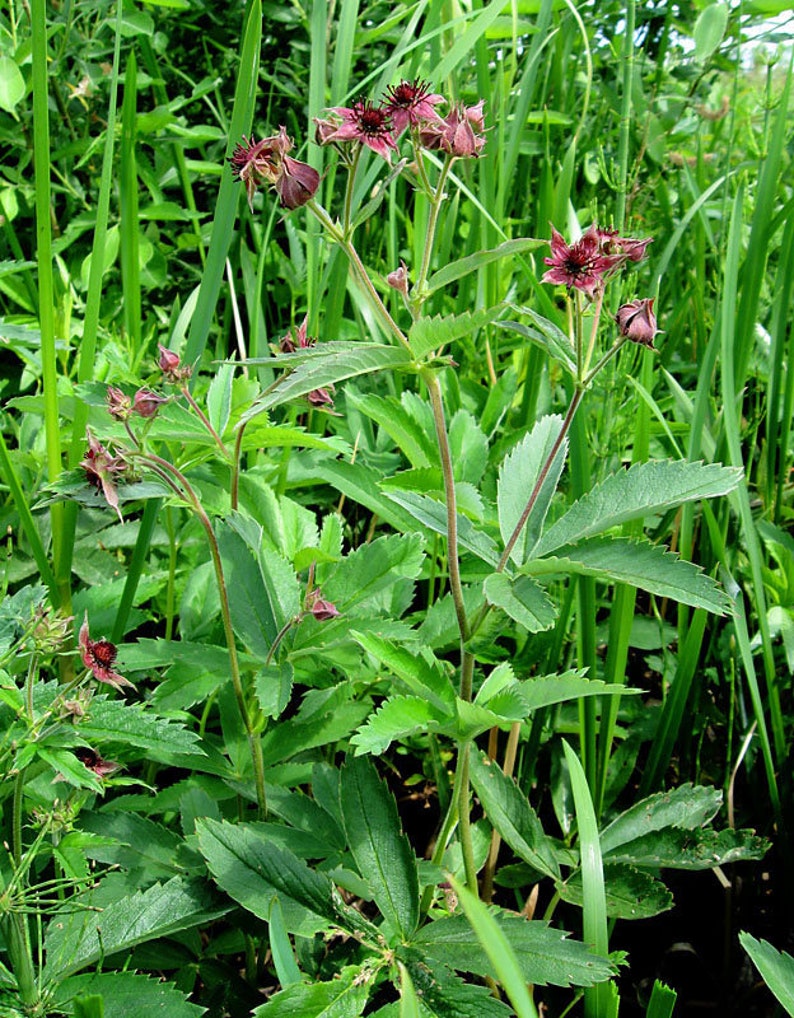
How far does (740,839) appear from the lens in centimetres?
103

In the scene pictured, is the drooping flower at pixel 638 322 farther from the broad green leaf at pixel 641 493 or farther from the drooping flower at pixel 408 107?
the drooping flower at pixel 408 107

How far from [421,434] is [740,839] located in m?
0.61

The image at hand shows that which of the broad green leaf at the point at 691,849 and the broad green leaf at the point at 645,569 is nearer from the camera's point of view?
the broad green leaf at the point at 645,569

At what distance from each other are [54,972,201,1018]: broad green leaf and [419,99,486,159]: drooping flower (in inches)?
31.8

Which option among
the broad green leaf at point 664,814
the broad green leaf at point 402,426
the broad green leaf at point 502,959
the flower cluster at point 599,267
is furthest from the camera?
the broad green leaf at point 402,426

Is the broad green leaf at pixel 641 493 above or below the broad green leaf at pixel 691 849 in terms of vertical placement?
above

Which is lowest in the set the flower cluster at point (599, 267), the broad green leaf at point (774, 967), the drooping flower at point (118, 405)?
the broad green leaf at point (774, 967)

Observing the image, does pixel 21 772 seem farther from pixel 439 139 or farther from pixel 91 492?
pixel 439 139

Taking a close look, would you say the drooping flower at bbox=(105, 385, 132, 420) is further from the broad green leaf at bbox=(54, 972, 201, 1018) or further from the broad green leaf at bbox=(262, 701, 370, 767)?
the broad green leaf at bbox=(54, 972, 201, 1018)

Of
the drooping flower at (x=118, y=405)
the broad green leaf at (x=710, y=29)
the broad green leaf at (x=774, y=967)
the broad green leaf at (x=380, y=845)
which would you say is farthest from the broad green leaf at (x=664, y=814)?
the broad green leaf at (x=710, y=29)

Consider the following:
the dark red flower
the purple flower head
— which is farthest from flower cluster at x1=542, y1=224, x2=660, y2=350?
the dark red flower

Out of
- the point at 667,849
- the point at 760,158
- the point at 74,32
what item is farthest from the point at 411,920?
the point at 74,32

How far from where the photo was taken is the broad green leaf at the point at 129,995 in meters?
0.82

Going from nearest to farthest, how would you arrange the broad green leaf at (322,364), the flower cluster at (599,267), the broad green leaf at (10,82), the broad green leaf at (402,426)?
the broad green leaf at (322,364) → the flower cluster at (599,267) → the broad green leaf at (402,426) → the broad green leaf at (10,82)
